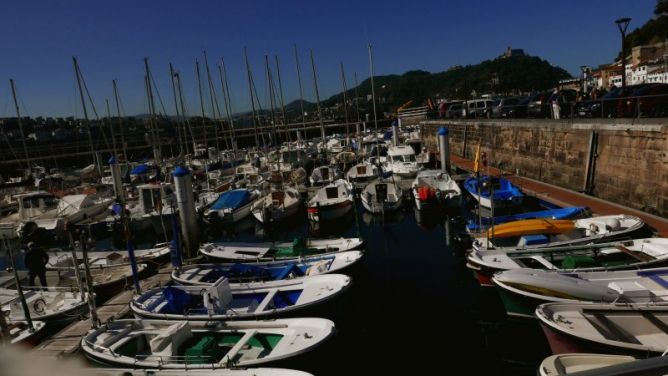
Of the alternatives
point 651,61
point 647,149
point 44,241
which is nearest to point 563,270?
point 647,149

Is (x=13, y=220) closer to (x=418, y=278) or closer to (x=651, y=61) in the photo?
(x=418, y=278)

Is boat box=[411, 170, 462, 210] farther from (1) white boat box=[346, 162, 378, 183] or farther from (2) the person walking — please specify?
(2) the person walking

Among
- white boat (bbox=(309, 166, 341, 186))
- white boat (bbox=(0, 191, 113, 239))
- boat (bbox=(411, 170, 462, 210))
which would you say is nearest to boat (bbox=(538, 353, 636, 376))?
boat (bbox=(411, 170, 462, 210))

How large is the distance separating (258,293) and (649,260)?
972 cm

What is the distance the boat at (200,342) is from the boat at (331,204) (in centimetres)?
1179

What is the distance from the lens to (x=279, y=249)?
14.7 meters

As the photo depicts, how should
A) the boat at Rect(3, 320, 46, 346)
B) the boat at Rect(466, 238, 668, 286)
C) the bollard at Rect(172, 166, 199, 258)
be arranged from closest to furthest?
the boat at Rect(3, 320, 46, 346) → the boat at Rect(466, 238, 668, 286) → the bollard at Rect(172, 166, 199, 258)

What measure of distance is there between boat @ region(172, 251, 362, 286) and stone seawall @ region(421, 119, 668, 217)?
11.0m

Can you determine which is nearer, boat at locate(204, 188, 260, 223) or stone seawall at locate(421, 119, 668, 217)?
stone seawall at locate(421, 119, 668, 217)

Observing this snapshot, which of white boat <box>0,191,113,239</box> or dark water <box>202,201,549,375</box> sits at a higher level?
white boat <box>0,191,113,239</box>

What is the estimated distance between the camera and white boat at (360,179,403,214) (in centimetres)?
2108

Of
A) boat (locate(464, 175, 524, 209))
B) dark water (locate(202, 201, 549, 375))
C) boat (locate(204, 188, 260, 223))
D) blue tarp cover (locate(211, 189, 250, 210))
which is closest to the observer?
dark water (locate(202, 201, 549, 375))

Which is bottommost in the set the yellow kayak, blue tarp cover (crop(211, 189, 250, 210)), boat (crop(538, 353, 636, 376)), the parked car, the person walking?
boat (crop(538, 353, 636, 376))

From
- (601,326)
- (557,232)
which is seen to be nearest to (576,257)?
(557,232)
